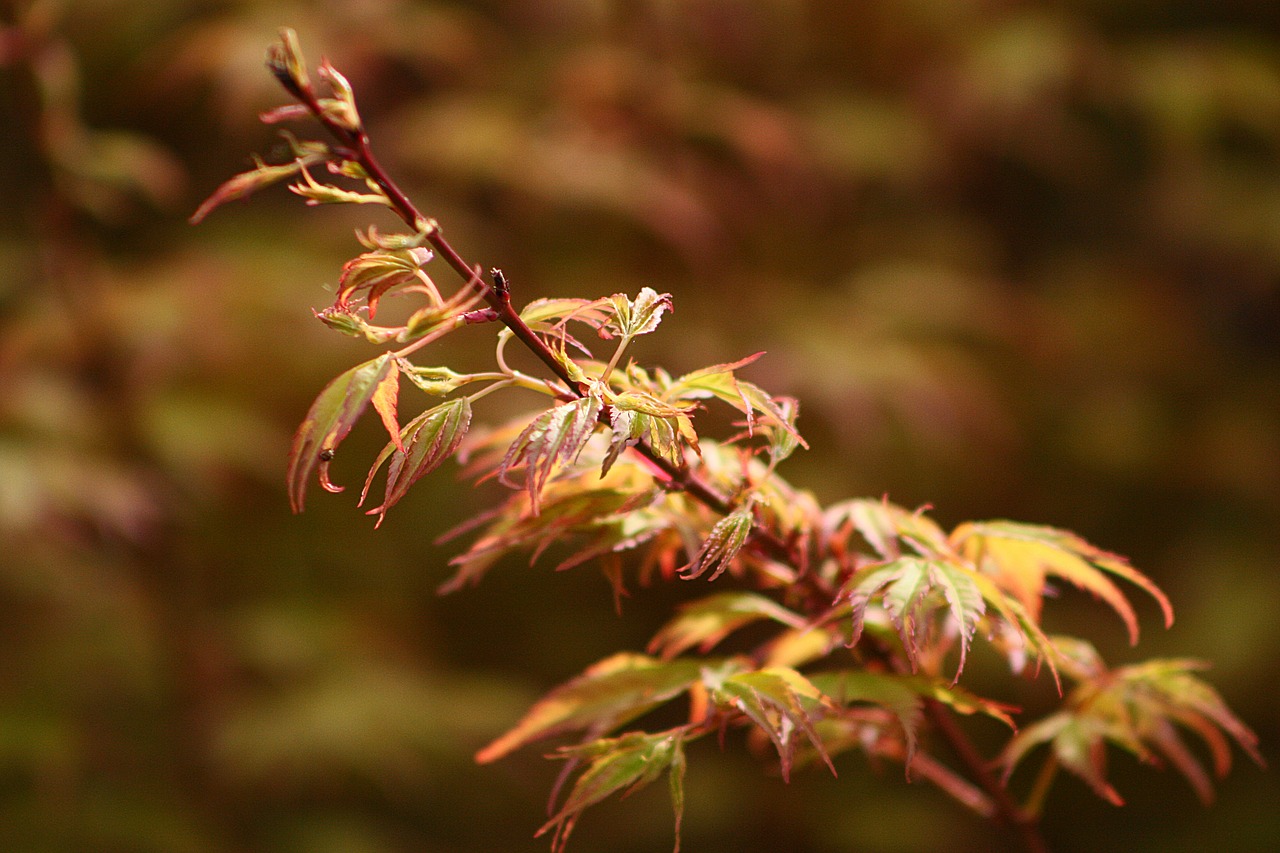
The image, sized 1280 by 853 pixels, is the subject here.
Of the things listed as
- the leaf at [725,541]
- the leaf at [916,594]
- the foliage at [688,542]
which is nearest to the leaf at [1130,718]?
the foliage at [688,542]

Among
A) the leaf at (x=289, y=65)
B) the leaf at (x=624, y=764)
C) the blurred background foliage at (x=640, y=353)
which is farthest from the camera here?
the blurred background foliage at (x=640, y=353)

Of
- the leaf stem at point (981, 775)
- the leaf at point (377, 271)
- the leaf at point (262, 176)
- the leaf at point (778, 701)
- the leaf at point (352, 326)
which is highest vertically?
the leaf at point (262, 176)

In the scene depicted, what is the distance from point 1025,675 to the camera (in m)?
0.50

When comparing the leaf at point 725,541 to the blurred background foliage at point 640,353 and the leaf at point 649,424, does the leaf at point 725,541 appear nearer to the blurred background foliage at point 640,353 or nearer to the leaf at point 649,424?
the leaf at point 649,424

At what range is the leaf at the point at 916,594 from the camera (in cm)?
38

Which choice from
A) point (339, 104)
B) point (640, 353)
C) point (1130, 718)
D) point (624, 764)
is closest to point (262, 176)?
point (339, 104)

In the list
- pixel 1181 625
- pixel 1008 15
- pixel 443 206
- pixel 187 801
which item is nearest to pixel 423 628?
pixel 187 801

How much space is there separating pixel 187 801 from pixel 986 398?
144cm

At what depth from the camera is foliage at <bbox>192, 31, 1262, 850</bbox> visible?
34cm

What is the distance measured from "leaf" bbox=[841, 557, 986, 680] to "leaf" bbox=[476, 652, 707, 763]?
10cm

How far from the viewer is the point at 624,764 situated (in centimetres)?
41

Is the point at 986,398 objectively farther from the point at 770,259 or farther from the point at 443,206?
the point at 443,206

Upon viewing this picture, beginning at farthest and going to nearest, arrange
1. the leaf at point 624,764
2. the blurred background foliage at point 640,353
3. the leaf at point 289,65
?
the blurred background foliage at point 640,353 < the leaf at point 624,764 < the leaf at point 289,65

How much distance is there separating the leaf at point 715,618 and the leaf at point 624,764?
6 centimetres
